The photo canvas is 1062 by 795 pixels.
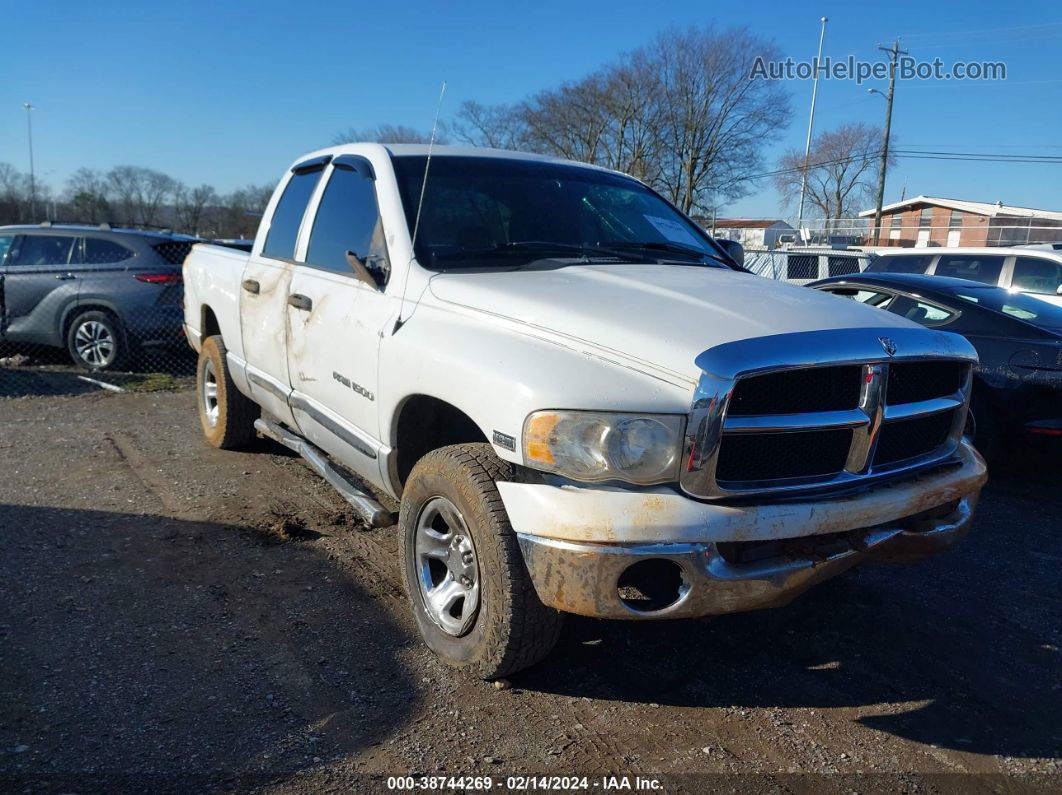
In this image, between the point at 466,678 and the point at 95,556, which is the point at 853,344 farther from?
the point at 95,556

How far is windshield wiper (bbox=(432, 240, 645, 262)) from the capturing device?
139 inches

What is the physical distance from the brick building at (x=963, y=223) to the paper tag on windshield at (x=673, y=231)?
30.9 metres

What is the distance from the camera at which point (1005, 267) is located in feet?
34.3

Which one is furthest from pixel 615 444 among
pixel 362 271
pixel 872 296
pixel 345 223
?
pixel 872 296

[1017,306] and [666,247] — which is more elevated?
[666,247]

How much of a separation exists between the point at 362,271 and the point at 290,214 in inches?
62.4

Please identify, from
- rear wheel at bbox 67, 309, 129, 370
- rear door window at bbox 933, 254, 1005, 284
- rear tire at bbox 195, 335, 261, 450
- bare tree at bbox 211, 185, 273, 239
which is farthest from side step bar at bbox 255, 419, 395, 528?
bare tree at bbox 211, 185, 273, 239

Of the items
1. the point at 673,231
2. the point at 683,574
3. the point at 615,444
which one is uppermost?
the point at 673,231

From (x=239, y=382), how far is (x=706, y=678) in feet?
11.7

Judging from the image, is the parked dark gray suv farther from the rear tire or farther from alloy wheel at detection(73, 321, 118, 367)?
the rear tire

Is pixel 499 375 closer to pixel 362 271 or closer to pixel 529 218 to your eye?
pixel 362 271

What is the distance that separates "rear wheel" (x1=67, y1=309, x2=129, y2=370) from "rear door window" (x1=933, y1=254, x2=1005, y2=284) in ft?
34.0

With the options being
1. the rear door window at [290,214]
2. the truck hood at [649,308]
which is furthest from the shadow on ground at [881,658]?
the rear door window at [290,214]

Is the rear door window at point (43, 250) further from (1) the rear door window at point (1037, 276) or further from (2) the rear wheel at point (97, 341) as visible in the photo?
(1) the rear door window at point (1037, 276)
